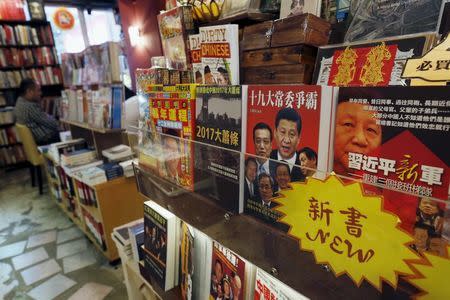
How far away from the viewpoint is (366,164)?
48cm

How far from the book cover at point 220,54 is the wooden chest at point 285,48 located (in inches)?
2.7

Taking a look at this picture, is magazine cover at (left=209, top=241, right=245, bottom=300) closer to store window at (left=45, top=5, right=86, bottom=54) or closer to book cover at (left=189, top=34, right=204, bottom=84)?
book cover at (left=189, top=34, right=204, bottom=84)

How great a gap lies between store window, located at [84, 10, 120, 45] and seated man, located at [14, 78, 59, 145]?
307 centimetres

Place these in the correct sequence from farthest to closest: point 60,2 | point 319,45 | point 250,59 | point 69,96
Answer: point 60,2 < point 69,96 < point 250,59 < point 319,45

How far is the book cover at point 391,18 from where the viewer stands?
536 mm

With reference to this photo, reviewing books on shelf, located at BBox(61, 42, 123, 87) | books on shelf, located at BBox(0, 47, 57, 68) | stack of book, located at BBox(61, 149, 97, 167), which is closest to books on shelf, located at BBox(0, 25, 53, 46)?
books on shelf, located at BBox(0, 47, 57, 68)

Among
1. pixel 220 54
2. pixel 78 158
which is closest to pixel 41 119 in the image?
pixel 78 158

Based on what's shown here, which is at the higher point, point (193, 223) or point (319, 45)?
point (319, 45)

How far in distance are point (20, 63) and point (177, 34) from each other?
5.52 m

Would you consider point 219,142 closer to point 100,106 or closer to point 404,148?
point 404,148

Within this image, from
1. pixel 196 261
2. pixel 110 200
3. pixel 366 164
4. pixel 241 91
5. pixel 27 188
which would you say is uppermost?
pixel 241 91

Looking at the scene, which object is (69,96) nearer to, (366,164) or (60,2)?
(366,164)

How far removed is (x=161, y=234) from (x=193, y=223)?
285 mm

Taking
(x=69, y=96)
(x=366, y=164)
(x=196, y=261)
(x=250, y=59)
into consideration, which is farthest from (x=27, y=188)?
(x=366, y=164)
